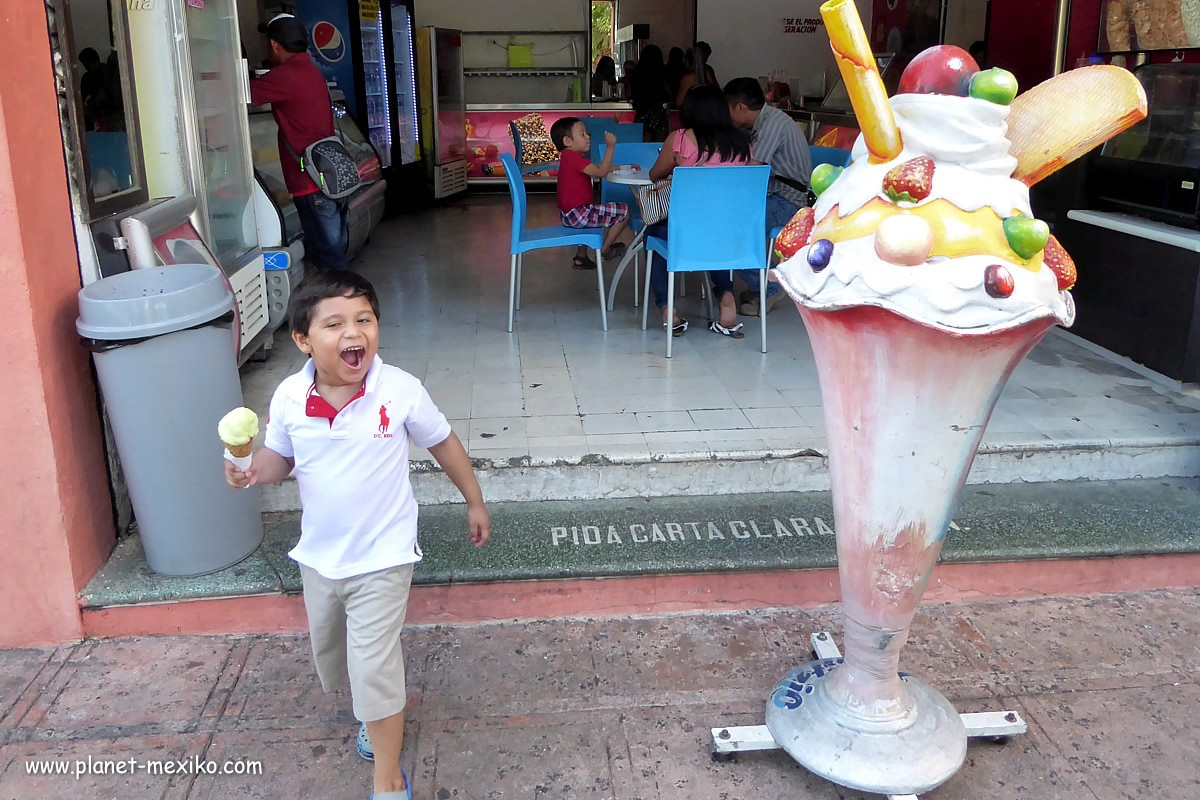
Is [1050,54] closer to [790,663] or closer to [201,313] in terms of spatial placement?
[790,663]

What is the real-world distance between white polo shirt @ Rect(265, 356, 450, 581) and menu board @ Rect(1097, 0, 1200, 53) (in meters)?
3.88

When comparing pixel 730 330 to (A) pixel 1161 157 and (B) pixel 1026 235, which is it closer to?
(A) pixel 1161 157

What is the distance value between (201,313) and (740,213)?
2.63 meters

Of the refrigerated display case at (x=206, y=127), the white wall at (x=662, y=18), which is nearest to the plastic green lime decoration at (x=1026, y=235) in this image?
the refrigerated display case at (x=206, y=127)

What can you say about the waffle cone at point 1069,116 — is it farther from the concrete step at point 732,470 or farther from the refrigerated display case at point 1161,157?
the refrigerated display case at point 1161,157

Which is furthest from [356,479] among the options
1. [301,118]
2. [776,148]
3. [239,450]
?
[776,148]

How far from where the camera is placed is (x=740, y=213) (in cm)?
456

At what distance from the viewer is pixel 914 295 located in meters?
1.75

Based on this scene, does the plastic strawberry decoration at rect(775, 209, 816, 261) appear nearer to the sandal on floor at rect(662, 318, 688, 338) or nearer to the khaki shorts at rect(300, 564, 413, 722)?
the khaki shorts at rect(300, 564, 413, 722)

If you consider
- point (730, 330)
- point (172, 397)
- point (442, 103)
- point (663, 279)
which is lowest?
point (730, 330)

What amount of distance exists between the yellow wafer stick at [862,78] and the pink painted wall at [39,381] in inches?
80.3

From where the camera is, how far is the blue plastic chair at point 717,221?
4449mm

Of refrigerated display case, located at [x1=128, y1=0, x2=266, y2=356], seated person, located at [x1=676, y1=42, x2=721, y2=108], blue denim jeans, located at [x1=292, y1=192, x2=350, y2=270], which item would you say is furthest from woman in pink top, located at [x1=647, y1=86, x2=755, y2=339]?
seated person, located at [x1=676, y1=42, x2=721, y2=108]

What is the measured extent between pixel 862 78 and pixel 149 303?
77.8 inches
